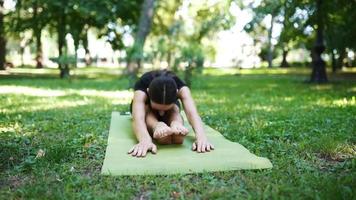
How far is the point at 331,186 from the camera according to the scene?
9.47ft

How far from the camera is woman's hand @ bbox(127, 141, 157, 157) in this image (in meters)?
3.80

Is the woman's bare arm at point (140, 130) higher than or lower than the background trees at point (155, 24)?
lower

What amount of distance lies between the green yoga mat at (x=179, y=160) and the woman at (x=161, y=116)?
0.29 ft

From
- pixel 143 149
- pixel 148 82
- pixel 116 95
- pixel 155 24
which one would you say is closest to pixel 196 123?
pixel 143 149

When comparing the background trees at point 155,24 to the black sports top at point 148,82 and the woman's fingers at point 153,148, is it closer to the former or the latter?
the black sports top at point 148,82

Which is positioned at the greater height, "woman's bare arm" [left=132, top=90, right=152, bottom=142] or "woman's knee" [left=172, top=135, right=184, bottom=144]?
"woman's bare arm" [left=132, top=90, right=152, bottom=142]

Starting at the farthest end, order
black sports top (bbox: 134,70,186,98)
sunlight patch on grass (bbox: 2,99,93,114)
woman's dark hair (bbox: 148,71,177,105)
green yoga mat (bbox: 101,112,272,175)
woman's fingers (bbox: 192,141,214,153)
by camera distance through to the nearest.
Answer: sunlight patch on grass (bbox: 2,99,93,114) < black sports top (bbox: 134,70,186,98) < woman's dark hair (bbox: 148,71,177,105) < woman's fingers (bbox: 192,141,214,153) < green yoga mat (bbox: 101,112,272,175)

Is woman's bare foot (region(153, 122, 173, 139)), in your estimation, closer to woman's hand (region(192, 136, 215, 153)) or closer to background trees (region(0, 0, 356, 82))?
woman's hand (region(192, 136, 215, 153))

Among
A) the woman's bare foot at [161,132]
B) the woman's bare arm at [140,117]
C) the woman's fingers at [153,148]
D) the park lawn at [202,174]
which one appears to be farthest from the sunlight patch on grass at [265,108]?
the woman's fingers at [153,148]

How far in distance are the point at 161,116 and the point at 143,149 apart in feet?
2.44

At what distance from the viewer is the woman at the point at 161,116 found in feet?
13.1

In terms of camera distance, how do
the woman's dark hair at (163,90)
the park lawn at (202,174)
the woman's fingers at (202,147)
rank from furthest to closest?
the woman's dark hair at (163,90), the woman's fingers at (202,147), the park lawn at (202,174)

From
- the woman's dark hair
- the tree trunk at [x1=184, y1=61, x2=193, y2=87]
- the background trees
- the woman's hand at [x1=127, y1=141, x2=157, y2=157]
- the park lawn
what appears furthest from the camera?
the background trees

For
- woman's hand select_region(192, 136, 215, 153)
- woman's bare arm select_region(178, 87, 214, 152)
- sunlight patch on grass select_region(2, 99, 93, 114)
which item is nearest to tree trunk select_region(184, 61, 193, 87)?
sunlight patch on grass select_region(2, 99, 93, 114)
